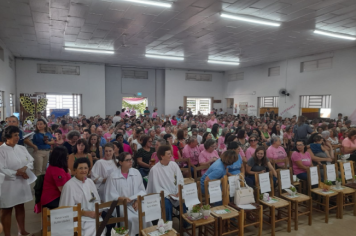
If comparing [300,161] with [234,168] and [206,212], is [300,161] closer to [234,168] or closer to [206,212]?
[234,168]

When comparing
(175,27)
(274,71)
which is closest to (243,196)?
(175,27)

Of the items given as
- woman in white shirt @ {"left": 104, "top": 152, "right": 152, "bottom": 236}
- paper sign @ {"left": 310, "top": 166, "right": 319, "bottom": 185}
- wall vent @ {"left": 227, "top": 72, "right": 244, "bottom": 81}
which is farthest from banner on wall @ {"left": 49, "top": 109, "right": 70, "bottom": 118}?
paper sign @ {"left": 310, "top": 166, "right": 319, "bottom": 185}

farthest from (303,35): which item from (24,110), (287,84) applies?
(24,110)

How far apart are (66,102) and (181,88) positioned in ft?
23.2

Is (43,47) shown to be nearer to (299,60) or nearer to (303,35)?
(303,35)

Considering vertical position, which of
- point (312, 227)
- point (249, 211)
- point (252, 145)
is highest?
point (252, 145)

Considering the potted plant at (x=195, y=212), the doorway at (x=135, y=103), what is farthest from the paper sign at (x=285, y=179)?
the doorway at (x=135, y=103)

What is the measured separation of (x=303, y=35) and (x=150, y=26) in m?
5.00

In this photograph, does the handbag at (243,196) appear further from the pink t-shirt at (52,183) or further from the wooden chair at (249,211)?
the pink t-shirt at (52,183)

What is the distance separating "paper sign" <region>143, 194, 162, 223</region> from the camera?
2.63 metres

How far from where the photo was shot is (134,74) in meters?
15.0

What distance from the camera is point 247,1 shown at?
200 inches

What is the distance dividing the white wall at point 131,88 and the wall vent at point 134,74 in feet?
0.63

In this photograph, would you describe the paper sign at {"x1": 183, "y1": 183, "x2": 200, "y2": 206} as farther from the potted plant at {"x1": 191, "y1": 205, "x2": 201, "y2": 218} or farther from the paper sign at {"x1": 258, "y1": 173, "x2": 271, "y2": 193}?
the paper sign at {"x1": 258, "y1": 173, "x2": 271, "y2": 193}
